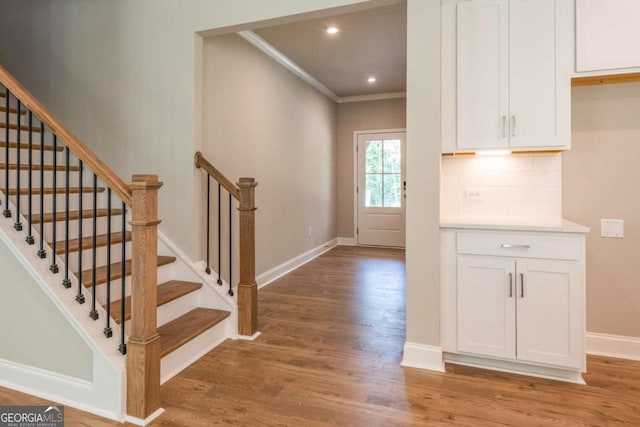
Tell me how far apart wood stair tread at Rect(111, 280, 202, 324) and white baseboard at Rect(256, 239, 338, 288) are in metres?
1.35

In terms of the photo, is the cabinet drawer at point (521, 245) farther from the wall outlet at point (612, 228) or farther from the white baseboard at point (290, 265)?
the white baseboard at point (290, 265)

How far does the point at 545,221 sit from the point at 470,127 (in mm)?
760

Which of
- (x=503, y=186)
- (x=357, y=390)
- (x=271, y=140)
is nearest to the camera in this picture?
(x=357, y=390)

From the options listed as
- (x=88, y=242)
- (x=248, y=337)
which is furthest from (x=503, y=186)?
(x=88, y=242)

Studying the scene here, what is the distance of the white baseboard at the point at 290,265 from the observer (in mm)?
4270

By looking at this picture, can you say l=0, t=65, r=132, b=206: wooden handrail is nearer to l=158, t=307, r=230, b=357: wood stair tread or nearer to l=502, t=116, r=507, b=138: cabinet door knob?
l=158, t=307, r=230, b=357: wood stair tread

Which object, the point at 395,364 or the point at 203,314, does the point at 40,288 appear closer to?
the point at 203,314

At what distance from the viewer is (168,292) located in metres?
2.65

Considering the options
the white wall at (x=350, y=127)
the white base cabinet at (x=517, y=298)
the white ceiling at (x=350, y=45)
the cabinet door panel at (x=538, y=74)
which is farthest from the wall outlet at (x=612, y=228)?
the white wall at (x=350, y=127)

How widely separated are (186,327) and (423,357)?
1.56 meters

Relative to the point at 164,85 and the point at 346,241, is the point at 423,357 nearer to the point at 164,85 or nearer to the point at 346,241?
the point at 164,85

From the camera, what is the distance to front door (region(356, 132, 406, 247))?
6570mm

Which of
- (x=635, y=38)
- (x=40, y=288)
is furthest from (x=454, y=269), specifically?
(x=40, y=288)

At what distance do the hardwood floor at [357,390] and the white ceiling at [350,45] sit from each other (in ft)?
9.13
